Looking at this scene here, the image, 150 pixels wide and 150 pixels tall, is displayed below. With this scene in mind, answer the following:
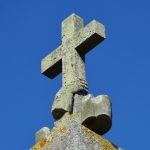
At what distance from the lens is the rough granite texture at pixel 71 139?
542 cm

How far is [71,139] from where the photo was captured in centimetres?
546

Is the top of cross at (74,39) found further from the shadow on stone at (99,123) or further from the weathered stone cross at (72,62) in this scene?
the shadow on stone at (99,123)

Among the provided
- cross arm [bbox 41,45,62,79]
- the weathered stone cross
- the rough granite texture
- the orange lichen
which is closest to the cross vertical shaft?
the weathered stone cross

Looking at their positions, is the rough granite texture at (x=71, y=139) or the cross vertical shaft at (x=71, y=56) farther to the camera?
the cross vertical shaft at (x=71, y=56)

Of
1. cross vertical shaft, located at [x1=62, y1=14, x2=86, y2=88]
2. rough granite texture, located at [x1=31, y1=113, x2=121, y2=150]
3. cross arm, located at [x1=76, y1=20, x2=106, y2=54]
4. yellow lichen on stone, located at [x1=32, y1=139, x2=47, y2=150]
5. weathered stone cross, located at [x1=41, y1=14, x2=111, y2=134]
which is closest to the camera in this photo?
rough granite texture, located at [x1=31, y1=113, x2=121, y2=150]

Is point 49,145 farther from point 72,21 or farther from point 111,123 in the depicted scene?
point 72,21

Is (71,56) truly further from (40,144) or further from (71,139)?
(71,139)

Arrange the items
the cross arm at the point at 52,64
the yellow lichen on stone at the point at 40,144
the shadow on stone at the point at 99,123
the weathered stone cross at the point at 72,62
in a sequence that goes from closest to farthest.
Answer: the shadow on stone at the point at 99,123, the yellow lichen on stone at the point at 40,144, the weathered stone cross at the point at 72,62, the cross arm at the point at 52,64

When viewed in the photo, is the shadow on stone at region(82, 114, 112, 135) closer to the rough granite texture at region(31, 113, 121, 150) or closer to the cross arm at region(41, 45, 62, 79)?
the rough granite texture at region(31, 113, 121, 150)

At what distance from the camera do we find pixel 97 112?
18.6 ft

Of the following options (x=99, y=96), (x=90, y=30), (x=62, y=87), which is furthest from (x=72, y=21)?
(x=99, y=96)

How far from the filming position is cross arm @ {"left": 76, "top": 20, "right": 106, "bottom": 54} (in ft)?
21.3

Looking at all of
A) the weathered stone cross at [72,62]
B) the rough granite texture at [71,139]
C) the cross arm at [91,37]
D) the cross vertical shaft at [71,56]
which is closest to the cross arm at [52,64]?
the weathered stone cross at [72,62]

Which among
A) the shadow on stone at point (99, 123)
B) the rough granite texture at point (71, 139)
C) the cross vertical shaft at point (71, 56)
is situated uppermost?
the cross vertical shaft at point (71, 56)
